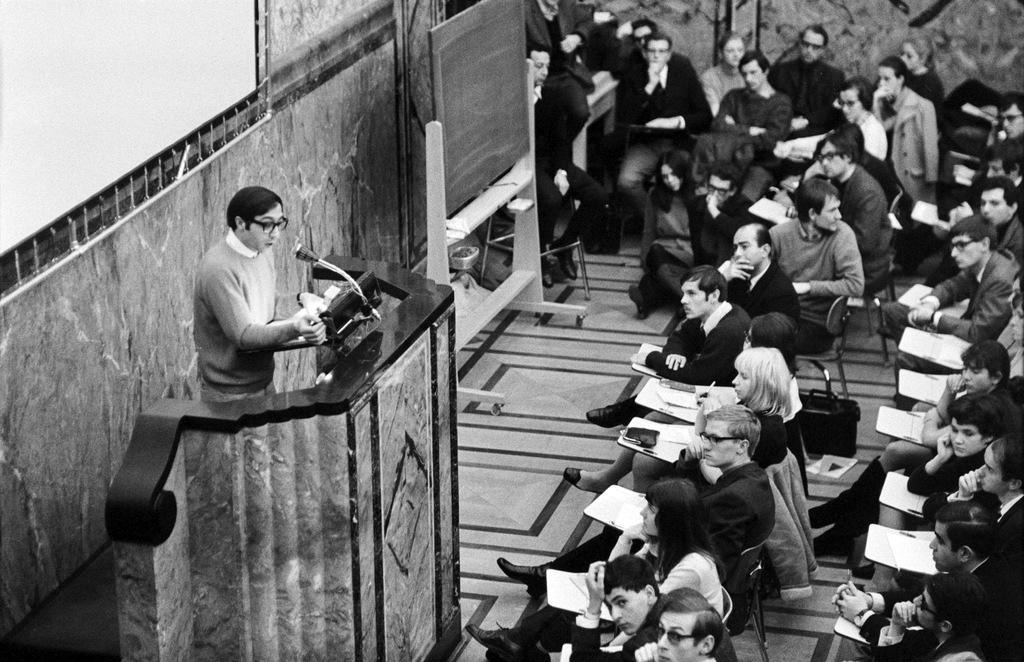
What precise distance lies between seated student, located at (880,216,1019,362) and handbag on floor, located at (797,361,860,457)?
1.32 feet

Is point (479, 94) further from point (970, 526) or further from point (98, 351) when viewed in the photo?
point (970, 526)

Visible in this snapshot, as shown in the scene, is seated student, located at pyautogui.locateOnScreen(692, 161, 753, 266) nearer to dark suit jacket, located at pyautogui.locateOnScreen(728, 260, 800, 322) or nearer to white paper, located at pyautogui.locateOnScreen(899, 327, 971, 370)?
dark suit jacket, located at pyautogui.locateOnScreen(728, 260, 800, 322)

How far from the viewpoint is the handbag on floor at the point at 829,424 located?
26.5 feet

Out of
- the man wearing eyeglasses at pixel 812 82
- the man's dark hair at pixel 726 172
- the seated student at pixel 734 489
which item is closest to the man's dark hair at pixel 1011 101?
the man wearing eyeglasses at pixel 812 82

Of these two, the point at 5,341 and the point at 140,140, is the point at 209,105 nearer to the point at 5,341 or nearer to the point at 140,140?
the point at 140,140

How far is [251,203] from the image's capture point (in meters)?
5.57

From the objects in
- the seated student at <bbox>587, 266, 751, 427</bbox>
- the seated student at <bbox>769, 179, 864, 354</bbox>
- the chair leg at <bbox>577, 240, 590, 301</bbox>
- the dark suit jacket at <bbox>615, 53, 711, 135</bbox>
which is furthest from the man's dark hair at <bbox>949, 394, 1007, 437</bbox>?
the dark suit jacket at <bbox>615, 53, 711, 135</bbox>

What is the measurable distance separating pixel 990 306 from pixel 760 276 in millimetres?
1194

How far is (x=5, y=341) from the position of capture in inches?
209

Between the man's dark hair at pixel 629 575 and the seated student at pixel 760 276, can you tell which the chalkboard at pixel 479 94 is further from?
the man's dark hair at pixel 629 575

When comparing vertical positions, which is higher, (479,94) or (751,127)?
(479,94)

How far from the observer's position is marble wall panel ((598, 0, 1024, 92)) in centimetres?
1235

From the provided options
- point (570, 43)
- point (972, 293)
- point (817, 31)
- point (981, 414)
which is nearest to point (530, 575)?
point (981, 414)

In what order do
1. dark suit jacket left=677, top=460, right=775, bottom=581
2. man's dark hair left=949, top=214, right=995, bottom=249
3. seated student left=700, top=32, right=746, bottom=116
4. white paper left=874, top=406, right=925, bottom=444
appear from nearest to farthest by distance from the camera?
dark suit jacket left=677, top=460, right=775, bottom=581, white paper left=874, top=406, right=925, bottom=444, man's dark hair left=949, top=214, right=995, bottom=249, seated student left=700, top=32, right=746, bottom=116
